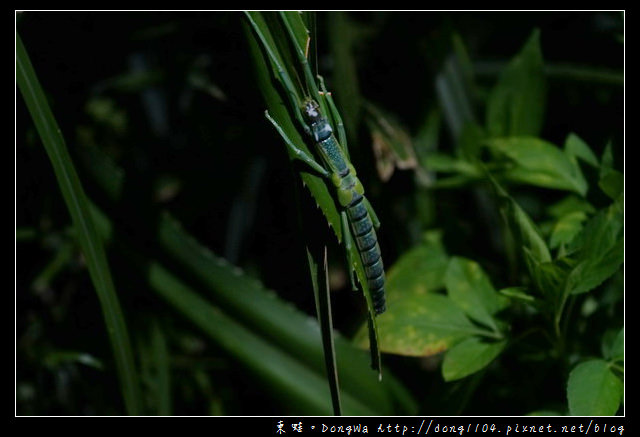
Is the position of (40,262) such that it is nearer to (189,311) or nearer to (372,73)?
(189,311)

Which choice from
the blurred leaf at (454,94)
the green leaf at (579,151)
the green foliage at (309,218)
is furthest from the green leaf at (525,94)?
the blurred leaf at (454,94)

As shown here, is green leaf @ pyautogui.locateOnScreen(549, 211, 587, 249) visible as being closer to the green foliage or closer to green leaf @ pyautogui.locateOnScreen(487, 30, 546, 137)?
the green foliage

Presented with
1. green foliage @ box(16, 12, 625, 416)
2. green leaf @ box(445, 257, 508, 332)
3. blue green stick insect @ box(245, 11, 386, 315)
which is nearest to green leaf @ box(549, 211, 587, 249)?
green foliage @ box(16, 12, 625, 416)

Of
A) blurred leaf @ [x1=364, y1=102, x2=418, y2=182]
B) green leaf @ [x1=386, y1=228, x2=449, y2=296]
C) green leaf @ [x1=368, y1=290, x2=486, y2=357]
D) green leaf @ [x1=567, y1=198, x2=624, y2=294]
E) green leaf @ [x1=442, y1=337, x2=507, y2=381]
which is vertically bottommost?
green leaf @ [x1=442, y1=337, x2=507, y2=381]

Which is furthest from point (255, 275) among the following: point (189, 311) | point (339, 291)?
point (189, 311)

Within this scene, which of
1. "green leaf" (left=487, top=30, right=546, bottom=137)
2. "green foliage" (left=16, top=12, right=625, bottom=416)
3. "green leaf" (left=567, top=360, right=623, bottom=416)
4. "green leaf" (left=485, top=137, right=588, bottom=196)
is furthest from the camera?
"green leaf" (left=487, top=30, right=546, bottom=137)

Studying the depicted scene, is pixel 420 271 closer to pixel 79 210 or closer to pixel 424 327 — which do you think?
pixel 424 327

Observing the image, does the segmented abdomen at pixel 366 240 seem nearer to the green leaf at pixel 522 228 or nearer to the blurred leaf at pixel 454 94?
the green leaf at pixel 522 228

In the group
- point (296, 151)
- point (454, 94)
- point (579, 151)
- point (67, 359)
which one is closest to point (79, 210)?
point (296, 151)
